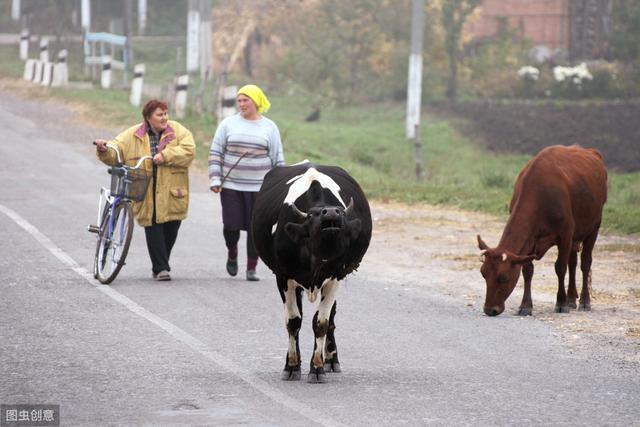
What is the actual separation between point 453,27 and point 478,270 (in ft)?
89.5

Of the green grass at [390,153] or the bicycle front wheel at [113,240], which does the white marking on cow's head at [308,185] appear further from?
the green grass at [390,153]

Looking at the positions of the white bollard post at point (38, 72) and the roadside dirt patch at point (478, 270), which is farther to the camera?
the white bollard post at point (38, 72)

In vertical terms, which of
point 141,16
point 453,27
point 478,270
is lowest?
point 478,270

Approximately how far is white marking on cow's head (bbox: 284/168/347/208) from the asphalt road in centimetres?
123

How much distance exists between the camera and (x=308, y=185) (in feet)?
29.6

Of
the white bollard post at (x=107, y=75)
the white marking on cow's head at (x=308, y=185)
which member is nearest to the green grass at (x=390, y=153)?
the white bollard post at (x=107, y=75)

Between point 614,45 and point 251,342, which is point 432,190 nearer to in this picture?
point 251,342

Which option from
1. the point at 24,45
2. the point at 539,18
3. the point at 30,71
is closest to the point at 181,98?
the point at 30,71

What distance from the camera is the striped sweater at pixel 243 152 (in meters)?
13.5

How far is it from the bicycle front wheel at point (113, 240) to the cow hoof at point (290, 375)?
438 cm

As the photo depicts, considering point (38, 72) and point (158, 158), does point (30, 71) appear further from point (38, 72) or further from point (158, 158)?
point (158, 158)

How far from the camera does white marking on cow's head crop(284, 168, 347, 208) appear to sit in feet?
29.4

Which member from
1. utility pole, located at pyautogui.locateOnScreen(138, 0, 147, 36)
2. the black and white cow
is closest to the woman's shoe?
Answer: the black and white cow

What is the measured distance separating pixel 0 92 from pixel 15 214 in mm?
19747
